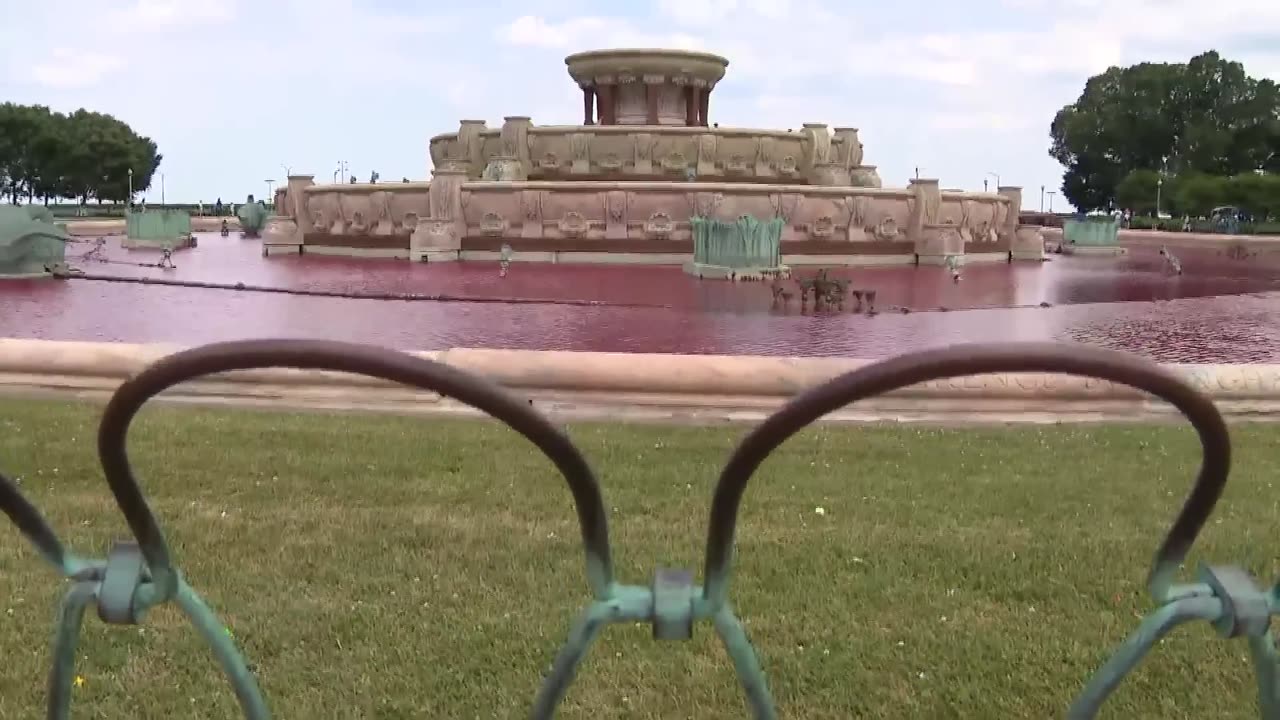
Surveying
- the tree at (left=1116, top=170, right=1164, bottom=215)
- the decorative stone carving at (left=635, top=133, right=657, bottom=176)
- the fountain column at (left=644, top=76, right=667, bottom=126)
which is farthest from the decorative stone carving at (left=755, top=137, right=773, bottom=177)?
the tree at (left=1116, top=170, right=1164, bottom=215)

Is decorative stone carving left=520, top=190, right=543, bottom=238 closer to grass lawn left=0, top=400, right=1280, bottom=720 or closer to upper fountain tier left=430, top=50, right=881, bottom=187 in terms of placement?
upper fountain tier left=430, top=50, right=881, bottom=187

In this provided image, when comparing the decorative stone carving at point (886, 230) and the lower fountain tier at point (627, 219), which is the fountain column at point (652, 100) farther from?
the decorative stone carving at point (886, 230)

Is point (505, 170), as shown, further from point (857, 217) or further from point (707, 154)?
point (857, 217)

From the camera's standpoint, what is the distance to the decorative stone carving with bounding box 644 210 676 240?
64.5 feet

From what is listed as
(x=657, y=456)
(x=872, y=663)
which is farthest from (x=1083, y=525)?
(x=657, y=456)

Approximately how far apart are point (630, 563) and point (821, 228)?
656 inches

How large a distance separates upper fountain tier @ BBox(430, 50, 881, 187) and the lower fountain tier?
1.17 metres

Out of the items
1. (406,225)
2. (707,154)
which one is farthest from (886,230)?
(406,225)

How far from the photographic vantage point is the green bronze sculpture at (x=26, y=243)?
1550 centimetres

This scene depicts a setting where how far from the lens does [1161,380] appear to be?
4.86 ft

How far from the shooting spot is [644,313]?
11.8m

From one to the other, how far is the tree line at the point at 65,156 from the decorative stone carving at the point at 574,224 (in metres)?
54.6

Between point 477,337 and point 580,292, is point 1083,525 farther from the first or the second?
point 580,292

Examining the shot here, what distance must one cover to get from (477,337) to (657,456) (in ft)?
14.3
